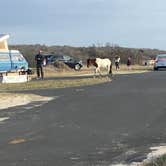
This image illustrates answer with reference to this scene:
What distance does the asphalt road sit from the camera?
1137 centimetres

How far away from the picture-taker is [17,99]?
2411cm

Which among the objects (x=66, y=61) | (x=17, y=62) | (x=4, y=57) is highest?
Answer: (x=4, y=57)

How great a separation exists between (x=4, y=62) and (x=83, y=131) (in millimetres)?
32680

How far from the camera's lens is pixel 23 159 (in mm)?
11203

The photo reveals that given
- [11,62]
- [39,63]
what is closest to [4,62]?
[11,62]

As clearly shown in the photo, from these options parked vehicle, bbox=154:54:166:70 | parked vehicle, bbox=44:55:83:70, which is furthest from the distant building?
parked vehicle, bbox=44:55:83:70

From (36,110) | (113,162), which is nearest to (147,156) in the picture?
(113,162)

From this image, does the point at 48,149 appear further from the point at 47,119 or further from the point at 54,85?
the point at 54,85

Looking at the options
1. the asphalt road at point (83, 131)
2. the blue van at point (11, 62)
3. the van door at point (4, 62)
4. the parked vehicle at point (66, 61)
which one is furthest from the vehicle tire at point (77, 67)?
the asphalt road at point (83, 131)

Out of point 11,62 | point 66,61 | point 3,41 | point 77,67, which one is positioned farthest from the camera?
point 66,61

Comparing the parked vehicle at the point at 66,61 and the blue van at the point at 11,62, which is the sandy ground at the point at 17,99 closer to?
the blue van at the point at 11,62

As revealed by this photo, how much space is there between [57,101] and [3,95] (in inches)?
143

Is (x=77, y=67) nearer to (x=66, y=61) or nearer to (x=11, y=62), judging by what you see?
(x=66, y=61)

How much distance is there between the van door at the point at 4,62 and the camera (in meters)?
46.4
